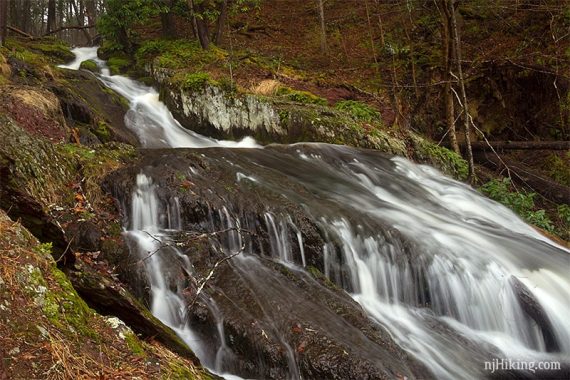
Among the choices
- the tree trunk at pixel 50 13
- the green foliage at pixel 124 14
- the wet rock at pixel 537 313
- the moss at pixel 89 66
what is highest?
the tree trunk at pixel 50 13

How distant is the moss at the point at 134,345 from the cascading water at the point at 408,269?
1444 mm

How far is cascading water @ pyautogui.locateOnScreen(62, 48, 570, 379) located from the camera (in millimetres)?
4918

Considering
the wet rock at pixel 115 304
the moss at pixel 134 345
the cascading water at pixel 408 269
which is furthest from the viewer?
the cascading water at pixel 408 269

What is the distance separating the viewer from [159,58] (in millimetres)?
13922

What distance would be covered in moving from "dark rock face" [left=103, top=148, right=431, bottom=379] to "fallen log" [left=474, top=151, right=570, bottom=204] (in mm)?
7548

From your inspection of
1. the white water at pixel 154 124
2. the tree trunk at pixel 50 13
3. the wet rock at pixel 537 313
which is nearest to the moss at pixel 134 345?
the wet rock at pixel 537 313

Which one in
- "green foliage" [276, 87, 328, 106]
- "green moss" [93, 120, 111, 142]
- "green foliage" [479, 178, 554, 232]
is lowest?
"green foliage" [479, 178, 554, 232]

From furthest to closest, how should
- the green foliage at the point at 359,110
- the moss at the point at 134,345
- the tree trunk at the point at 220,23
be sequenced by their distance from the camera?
the tree trunk at the point at 220,23 < the green foliage at the point at 359,110 < the moss at the point at 134,345

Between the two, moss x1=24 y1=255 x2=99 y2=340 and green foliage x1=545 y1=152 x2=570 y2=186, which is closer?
moss x1=24 y1=255 x2=99 y2=340

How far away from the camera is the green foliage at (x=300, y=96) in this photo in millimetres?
12305

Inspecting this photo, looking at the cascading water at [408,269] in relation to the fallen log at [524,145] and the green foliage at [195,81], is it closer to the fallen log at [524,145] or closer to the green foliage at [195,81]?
the green foliage at [195,81]

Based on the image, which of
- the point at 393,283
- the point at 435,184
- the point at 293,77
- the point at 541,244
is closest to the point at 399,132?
the point at 435,184

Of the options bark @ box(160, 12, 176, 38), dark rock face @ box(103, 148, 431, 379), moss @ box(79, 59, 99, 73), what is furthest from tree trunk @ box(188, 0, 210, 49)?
dark rock face @ box(103, 148, 431, 379)

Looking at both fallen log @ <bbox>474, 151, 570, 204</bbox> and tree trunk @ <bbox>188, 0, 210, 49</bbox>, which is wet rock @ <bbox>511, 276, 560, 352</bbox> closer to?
fallen log @ <bbox>474, 151, 570, 204</bbox>
